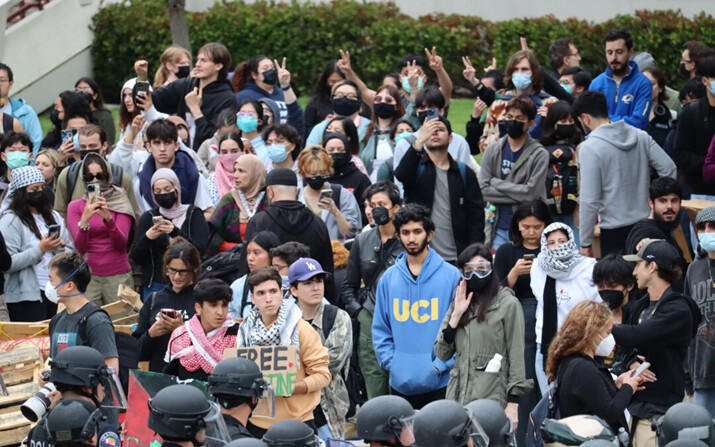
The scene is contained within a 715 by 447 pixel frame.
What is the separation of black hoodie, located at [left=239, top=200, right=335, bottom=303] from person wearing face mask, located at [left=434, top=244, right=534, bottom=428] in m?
1.67

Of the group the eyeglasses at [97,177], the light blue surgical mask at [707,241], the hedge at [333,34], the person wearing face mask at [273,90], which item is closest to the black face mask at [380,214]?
the light blue surgical mask at [707,241]

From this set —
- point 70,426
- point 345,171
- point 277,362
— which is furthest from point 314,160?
point 70,426

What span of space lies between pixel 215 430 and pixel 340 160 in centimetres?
551

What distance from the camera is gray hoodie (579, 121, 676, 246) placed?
10.8m

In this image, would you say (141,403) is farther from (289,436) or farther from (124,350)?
(124,350)

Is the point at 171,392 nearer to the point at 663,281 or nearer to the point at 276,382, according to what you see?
the point at 276,382

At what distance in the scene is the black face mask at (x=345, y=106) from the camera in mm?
12938

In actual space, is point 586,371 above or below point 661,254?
below

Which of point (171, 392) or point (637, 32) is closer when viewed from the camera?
point (171, 392)

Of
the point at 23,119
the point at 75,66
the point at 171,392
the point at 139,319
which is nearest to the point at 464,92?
the point at 75,66

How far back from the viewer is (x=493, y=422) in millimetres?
6070

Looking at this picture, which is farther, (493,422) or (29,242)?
(29,242)

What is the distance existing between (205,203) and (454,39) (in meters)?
11.4

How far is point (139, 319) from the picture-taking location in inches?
376
